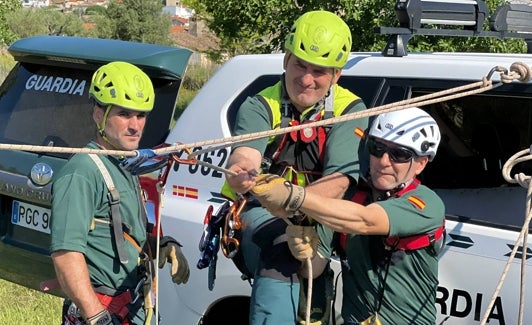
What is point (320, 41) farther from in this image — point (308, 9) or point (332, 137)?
point (308, 9)

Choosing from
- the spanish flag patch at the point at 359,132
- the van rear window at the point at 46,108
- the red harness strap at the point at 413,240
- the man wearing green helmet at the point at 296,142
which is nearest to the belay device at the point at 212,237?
the man wearing green helmet at the point at 296,142

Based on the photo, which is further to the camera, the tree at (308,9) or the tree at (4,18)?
the tree at (4,18)

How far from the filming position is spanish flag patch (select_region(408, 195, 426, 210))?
289 cm

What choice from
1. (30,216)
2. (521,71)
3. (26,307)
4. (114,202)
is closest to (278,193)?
(114,202)

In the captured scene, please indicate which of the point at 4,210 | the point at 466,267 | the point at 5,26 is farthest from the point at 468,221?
the point at 5,26

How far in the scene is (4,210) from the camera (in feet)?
17.0

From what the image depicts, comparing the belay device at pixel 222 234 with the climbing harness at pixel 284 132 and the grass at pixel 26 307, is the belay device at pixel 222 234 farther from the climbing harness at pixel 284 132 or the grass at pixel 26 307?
the grass at pixel 26 307

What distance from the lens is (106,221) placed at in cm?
323

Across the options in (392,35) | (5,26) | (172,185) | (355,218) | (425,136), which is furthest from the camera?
(5,26)

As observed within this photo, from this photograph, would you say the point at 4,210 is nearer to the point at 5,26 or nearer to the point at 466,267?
the point at 466,267

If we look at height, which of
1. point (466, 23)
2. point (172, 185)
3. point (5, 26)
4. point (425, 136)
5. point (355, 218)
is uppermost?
point (466, 23)

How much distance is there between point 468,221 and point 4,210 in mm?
3002

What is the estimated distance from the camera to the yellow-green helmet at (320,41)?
10.0ft

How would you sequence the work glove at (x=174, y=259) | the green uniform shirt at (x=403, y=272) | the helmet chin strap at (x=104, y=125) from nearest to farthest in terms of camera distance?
1. the green uniform shirt at (x=403, y=272)
2. the helmet chin strap at (x=104, y=125)
3. the work glove at (x=174, y=259)
